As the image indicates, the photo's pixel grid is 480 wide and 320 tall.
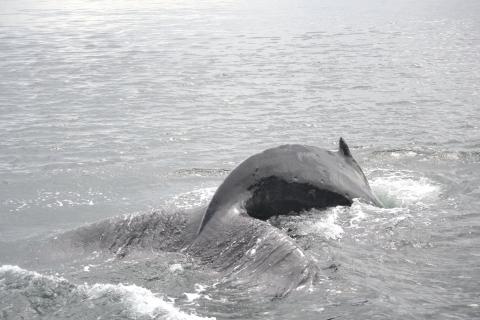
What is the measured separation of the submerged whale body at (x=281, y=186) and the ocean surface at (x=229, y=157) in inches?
8.0

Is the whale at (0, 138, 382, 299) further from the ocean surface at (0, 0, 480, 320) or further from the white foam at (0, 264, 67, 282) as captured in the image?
the white foam at (0, 264, 67, 282)

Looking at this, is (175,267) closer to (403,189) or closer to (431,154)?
(403,189)

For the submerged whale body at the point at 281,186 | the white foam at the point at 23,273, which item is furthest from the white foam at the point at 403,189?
the white foam at the point at 23,273

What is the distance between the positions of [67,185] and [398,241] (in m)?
7.46

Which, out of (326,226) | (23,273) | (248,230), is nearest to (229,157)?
(326,226)

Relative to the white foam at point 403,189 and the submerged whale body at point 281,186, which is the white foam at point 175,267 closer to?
the submerged whale body at point 281,186

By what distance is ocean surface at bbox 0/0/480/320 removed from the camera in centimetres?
773

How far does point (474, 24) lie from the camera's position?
157ft

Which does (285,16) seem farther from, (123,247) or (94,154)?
(123,247)

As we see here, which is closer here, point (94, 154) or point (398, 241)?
point (398, 241)

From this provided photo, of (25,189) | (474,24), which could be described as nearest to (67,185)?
(25,189)

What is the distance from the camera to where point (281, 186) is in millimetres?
8977

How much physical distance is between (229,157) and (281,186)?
7.20m

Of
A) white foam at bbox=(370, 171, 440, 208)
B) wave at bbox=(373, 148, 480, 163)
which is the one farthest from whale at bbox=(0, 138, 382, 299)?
wave at bbox=(373, 148, 480, 163)
